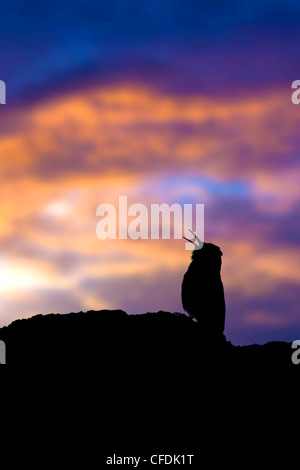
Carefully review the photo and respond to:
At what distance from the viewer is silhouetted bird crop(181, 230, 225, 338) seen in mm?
16422

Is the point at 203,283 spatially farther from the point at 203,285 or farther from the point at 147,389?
the point at 147,389

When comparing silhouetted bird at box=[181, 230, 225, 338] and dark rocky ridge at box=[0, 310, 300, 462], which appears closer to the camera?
dark rocky ridge at box=[0, 310, 300, 462]

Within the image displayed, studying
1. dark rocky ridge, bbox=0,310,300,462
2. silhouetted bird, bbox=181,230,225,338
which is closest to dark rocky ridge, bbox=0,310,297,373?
dark rocky ridge, bbox=0,310,300,462

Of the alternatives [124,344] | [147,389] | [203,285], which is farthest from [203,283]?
[147,389]

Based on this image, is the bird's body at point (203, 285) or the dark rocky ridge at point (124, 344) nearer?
the dark rocky ridge at point (124, 344)

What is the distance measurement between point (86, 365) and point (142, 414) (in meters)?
1.36

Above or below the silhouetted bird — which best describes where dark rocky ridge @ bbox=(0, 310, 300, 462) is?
below

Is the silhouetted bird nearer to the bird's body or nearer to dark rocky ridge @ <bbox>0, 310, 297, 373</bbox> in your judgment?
the bird's body

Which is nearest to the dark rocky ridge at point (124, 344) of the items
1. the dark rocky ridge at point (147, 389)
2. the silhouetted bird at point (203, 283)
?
the dark rocky ridge at point (147, 389)

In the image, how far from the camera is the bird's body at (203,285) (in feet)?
53.9

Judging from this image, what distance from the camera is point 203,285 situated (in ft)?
53.9

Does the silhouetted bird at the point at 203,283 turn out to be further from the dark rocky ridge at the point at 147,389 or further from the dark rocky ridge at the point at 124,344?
the dark rocky ridge at the point at 147,389
